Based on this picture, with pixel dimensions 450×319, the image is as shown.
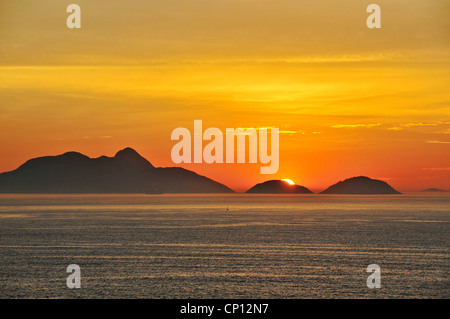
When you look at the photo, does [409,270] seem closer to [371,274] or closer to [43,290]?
[371,274]

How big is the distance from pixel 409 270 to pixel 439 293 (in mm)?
16216

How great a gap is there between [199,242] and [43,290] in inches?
2242

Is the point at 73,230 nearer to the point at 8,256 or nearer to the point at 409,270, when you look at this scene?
the point at 8,256

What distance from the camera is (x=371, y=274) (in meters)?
77.2

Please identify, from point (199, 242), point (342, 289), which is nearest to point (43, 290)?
point (342, 289)

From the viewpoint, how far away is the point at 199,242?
404 feet
